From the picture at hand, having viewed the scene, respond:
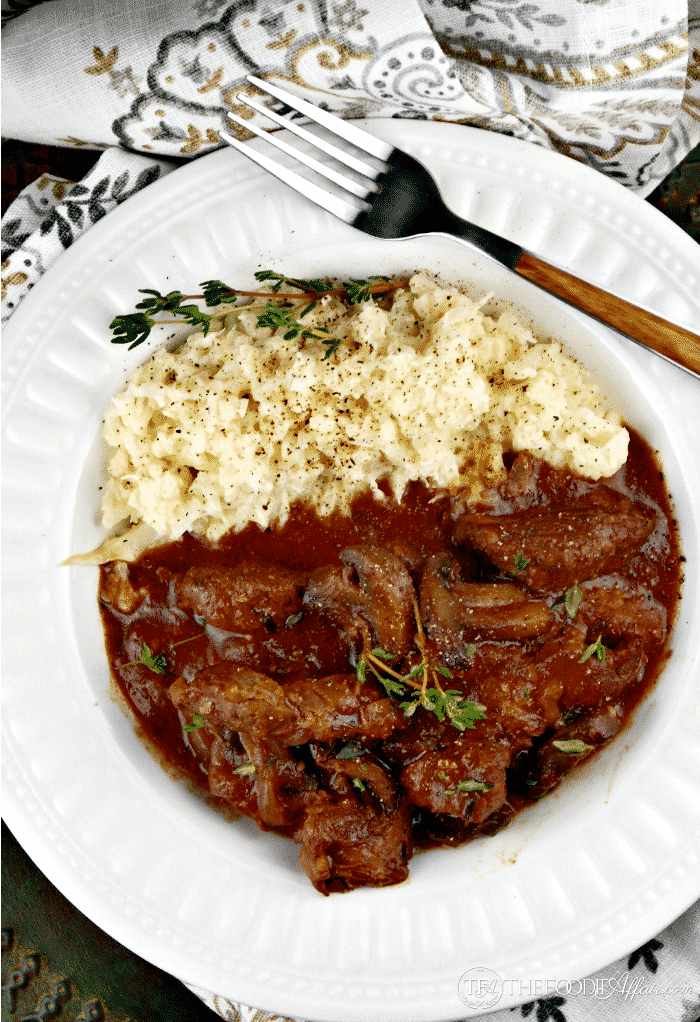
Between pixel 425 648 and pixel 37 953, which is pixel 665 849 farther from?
pixel 37 953

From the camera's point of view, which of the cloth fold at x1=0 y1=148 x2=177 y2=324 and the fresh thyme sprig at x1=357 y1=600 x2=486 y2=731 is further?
the cloth fold at x1=0 y1=148 x2=177 y2=324

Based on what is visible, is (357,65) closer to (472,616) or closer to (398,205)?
(398,205)

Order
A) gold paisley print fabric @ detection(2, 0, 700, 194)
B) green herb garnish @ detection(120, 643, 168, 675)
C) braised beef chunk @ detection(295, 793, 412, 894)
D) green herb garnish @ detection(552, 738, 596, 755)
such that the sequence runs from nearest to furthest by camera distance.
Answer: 1. gold paisley print fabric @ detection(2, 0, 700, 194)
2. braised beef chunk @ detection(295, 793, 412, 894)
3. green herb garnish @ detection(552, 738, 596, 755)
4. green herb garnish @ detection(120, 643, 168, 675)

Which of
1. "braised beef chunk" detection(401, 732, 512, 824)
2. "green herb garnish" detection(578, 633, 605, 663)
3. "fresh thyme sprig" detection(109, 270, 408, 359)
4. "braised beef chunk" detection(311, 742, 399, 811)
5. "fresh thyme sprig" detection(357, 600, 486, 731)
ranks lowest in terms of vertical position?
"braised beef chunk" detection(311, 742, 399, 811)

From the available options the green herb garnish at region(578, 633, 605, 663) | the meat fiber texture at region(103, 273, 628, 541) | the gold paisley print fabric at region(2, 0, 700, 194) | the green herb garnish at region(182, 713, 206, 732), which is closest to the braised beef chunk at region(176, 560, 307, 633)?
the meat fiber texture at region(103, 273, 628, 541)

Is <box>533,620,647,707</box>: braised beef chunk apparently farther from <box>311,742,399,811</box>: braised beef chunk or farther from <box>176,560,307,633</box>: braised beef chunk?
<box>176,560,307,633</box>: braised beef chunk

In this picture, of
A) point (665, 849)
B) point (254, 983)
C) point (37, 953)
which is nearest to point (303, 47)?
point (665, 849)

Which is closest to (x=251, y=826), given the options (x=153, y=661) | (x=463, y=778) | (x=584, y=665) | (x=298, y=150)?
(x=153, y=661)
